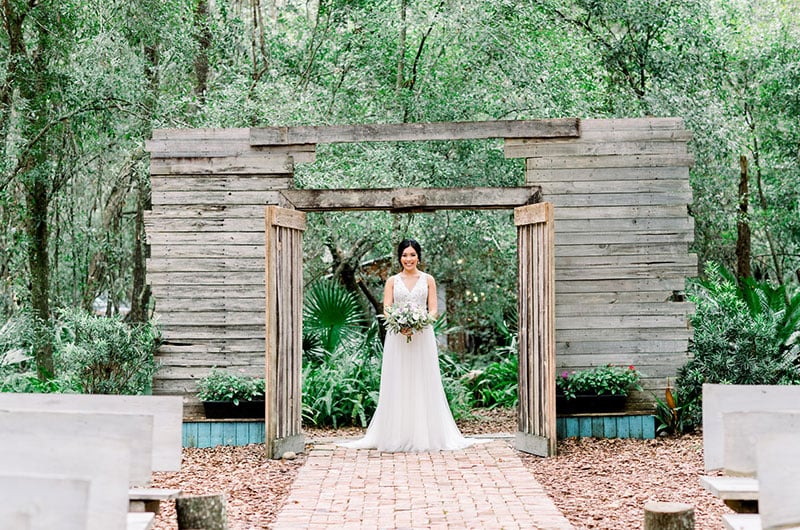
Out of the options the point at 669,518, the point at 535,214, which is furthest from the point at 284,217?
the point at 669,518

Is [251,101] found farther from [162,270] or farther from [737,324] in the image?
[737,324]

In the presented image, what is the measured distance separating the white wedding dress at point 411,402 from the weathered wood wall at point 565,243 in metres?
1.28

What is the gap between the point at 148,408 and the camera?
474 centimetres

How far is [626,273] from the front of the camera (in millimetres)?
9250

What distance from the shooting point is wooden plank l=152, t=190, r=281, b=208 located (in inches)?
371

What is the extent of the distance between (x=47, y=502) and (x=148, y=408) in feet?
5.22

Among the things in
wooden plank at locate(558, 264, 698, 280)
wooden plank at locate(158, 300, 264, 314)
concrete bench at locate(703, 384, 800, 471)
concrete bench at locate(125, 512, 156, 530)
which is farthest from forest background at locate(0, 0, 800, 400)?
concrete bench at locate(125, 512, 156, 530)

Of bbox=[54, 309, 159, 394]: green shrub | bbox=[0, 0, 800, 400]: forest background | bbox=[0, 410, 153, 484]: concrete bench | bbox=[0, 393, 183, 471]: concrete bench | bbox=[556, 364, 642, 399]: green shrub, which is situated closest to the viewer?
bbox=[0, 410, 153, 484]: concrete bench

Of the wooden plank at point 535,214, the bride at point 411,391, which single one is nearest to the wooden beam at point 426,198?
the wooden plank at point 535,214

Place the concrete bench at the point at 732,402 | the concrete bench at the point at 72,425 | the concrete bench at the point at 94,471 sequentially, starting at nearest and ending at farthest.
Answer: the concrete bench at the point at 94,471 → the concrete bench at the point at 72,425 → the concrete bench at the point at 732,402

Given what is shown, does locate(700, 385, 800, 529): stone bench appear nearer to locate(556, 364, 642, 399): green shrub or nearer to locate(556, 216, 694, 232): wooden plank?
locate(556, 364, 642, 399): green shrub

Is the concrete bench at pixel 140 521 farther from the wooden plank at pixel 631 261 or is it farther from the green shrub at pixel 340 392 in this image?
the green shrub at pixel 340 392

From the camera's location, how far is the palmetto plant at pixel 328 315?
11320 millimetres

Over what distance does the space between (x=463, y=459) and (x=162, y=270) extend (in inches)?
144
